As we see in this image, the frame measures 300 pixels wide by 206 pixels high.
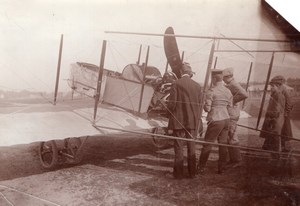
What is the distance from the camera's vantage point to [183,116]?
4.84m

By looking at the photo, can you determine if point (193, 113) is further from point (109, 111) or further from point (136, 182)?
point (109, 111)

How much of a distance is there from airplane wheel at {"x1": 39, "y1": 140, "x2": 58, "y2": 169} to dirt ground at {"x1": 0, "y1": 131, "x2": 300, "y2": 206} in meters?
0.13

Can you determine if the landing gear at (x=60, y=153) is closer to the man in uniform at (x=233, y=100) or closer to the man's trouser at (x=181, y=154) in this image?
the man's trouser at (x=181, y=154)

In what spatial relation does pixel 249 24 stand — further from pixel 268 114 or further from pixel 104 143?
pixel 104 143

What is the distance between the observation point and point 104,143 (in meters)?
7.34

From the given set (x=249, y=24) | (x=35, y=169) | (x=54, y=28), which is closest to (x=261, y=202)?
(x=249, y=24)

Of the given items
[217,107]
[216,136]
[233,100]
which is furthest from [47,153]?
[233,100]

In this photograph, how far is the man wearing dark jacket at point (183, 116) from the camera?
4.81 meters

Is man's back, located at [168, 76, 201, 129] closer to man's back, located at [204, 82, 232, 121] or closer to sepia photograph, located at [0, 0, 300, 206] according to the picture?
sepia photograph, located at [0, 0, 300, 206]

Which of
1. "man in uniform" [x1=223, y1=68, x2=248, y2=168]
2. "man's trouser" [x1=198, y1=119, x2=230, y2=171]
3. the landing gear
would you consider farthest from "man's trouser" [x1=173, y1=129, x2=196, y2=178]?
the landing gear

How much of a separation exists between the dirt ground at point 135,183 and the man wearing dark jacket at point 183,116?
31cm

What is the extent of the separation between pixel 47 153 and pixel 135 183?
6.97 ft

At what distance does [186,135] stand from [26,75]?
3.84 meters

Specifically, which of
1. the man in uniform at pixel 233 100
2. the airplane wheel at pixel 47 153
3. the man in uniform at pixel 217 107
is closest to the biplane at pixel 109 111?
the airplane wheel at pixel 47 153
